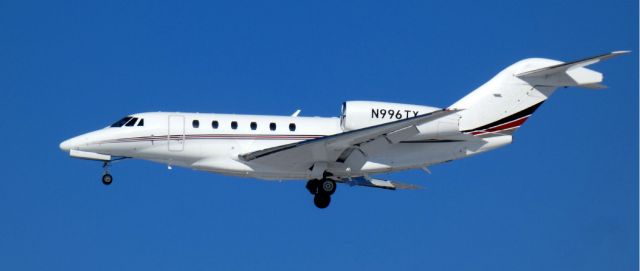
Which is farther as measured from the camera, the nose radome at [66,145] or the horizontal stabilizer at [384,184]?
the horizontal stabilizer at [384,184]

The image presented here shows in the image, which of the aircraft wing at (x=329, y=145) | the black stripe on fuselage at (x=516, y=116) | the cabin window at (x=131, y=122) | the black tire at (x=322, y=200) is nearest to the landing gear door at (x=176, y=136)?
the cabin window at (x=131, y=122)

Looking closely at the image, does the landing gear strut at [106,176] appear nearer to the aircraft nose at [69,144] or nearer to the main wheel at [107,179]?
the main wheel at [107,179]

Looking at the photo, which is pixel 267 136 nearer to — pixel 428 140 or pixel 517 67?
pixel 428 140

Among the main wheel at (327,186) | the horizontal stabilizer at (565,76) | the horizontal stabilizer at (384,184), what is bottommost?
A: the main wheel at (327,186)

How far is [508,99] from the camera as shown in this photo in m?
28.6

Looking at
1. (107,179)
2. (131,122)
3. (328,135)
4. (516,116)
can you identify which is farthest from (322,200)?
(107,179)

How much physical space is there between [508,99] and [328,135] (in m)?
4.80

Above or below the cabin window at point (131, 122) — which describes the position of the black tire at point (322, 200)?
below

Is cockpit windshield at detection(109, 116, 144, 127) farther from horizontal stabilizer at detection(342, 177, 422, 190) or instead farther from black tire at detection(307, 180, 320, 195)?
horizontal stabilizer at detection(342, 177, 422, 190)

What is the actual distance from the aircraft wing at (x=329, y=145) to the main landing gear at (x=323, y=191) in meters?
0.59

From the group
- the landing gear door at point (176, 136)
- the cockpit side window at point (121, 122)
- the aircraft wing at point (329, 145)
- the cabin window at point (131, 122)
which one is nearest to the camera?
the aircraft wing at point (329, 145)

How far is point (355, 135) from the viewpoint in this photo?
26219 mm

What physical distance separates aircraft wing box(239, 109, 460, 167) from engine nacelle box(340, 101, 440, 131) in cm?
68

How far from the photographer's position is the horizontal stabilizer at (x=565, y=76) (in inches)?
1086
